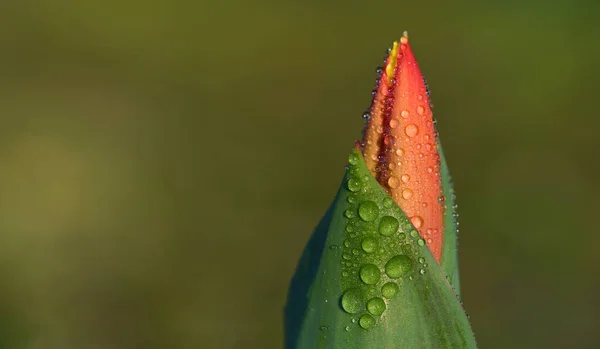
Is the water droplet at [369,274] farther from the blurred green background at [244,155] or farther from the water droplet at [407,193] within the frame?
the blurred green background at [244,155]

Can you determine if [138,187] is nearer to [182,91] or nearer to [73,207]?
[73,207]

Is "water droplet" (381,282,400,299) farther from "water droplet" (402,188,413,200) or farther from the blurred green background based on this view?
the blurred green background

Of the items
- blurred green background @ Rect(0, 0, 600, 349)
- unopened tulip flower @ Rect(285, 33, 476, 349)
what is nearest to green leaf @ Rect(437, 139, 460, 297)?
unopened tulip flower @ Rect(285, 33, 476, 349)

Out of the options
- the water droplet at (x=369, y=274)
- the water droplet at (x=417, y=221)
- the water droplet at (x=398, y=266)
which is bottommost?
the water droplet at (x=369, y=274)

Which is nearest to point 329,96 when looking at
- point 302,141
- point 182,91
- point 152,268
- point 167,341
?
point 302,141

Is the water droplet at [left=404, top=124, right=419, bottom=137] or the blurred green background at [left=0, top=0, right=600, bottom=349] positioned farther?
the blurred green background at [left=0, top=0, right=600, bottom=349]

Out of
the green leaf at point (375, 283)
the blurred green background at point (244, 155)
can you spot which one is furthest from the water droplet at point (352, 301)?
the blurred green background at point (244, 155)
